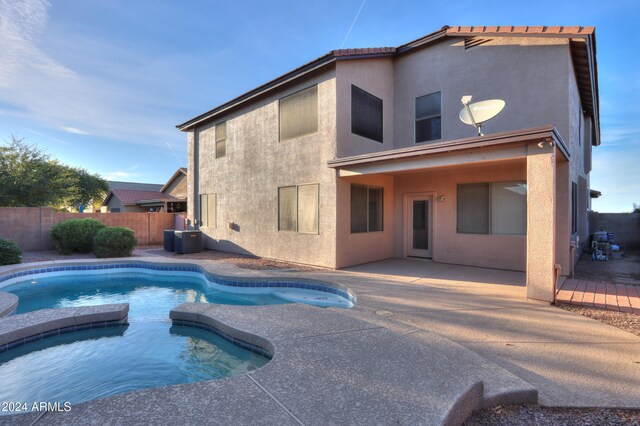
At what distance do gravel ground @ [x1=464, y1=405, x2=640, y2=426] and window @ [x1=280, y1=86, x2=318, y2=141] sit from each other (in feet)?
27.4

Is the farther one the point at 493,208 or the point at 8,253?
the point at 8,253

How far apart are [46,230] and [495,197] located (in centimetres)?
1693

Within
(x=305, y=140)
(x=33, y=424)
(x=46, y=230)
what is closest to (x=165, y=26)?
(x=305, y=140)

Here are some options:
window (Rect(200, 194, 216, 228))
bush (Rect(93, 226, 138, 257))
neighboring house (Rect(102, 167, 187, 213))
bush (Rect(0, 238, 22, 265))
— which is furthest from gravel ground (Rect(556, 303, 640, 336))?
neighboring house (Rect(102, 167, 187, 213))

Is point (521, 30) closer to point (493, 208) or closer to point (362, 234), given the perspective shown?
point (493, 208)

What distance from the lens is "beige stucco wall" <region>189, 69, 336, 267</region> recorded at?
30.4 ft

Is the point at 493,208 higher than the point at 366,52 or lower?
lower

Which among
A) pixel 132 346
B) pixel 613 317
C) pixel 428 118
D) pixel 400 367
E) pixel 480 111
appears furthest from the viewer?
pixel 428 118

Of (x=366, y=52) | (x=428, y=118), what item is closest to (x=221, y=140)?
(x=366, y=52)

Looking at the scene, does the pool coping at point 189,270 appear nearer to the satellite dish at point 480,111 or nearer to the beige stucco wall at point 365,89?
the beige stucco wall at point 365,89

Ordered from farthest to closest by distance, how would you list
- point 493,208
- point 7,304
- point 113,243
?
point 113,243, point 493,208, point 7,304

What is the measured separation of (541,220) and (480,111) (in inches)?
117

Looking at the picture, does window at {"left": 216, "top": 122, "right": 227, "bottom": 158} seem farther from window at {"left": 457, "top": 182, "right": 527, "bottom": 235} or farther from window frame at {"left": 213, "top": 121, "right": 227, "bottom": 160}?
window at {"left": 457, "top": 182, "right": 527, "bottom": 235}

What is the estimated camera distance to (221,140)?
541 inches
